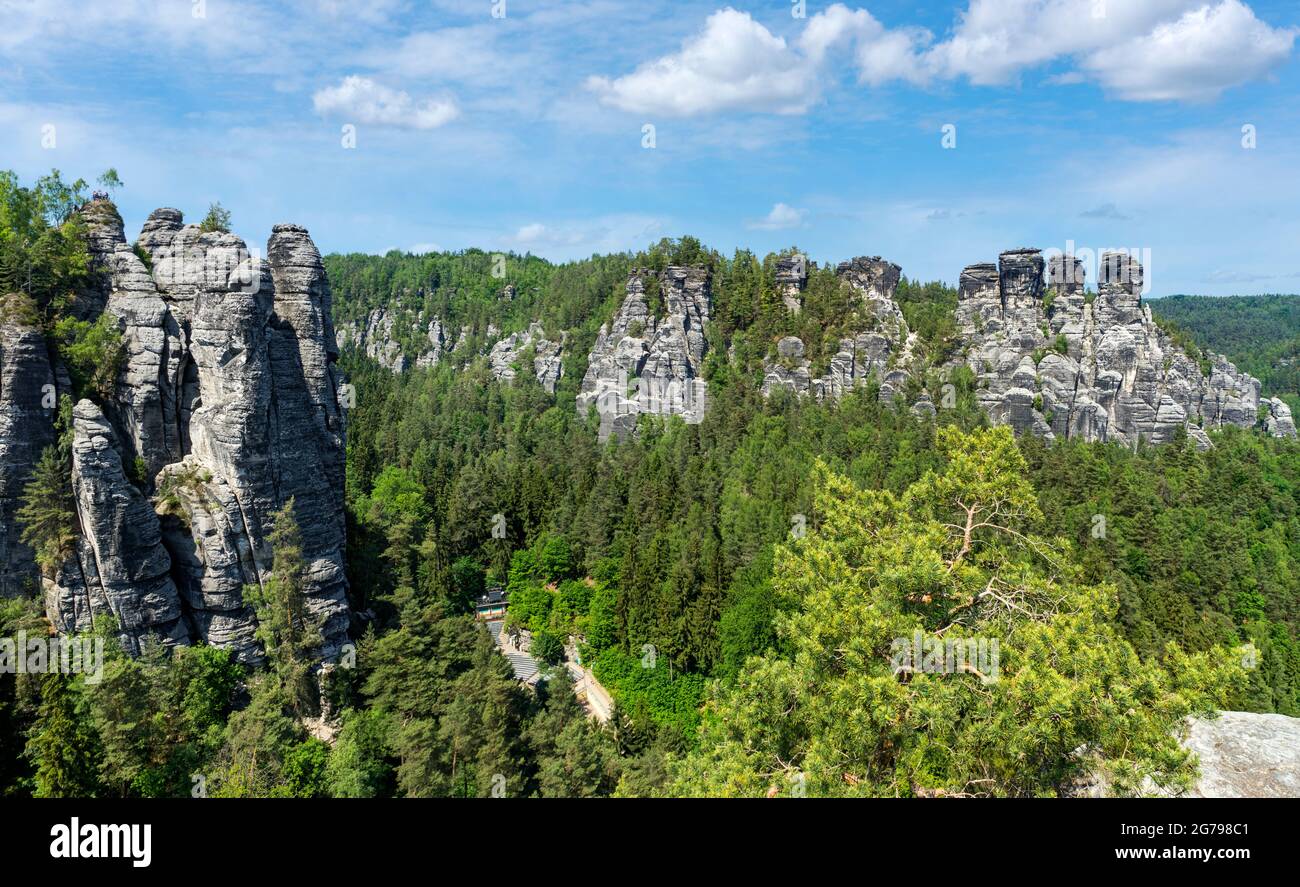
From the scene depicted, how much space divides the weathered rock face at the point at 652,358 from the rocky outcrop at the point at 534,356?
26.9 feet

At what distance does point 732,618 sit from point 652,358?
51.0 meters

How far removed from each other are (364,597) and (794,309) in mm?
66825

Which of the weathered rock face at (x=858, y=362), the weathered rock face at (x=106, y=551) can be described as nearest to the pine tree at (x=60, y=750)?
the weathered rock face at (x=106, y=551)

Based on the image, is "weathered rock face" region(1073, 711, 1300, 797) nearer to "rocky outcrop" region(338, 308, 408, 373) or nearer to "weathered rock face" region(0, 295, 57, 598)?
"weathered rock face" region(0, 295, 57, 598)

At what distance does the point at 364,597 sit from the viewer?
32.5m

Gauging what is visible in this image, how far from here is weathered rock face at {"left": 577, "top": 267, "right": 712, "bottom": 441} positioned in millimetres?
82188

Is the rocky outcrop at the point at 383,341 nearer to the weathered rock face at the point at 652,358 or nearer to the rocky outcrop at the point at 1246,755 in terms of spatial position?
the weathered rock face at the point at 652,358

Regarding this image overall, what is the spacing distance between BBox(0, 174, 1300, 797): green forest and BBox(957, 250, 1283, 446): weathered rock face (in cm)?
523

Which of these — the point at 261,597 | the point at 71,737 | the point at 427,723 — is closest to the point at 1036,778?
the point at 427,723

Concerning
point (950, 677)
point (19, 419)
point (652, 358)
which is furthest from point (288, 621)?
point (652, 358)

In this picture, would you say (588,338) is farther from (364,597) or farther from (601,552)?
(364,597)

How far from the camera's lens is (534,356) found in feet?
329

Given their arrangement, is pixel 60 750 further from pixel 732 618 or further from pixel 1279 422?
pixel 1279 422

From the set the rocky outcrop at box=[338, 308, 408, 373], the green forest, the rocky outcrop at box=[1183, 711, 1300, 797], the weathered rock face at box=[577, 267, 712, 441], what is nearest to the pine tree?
the green forest
